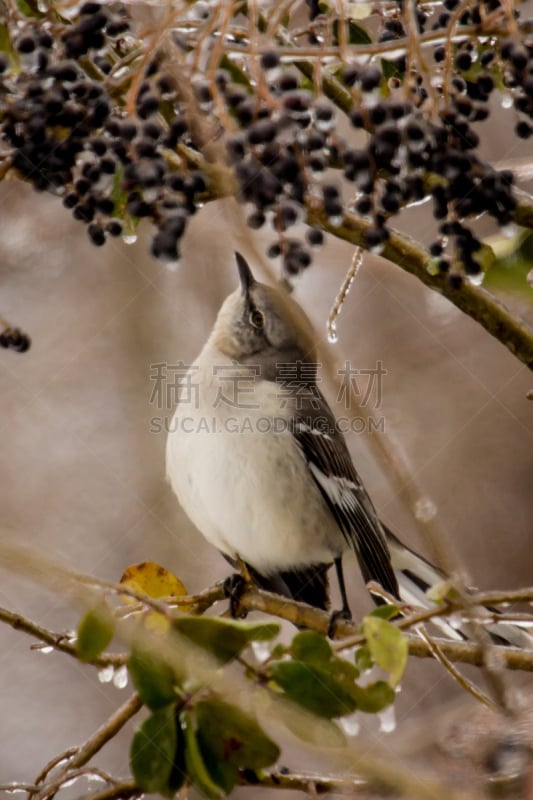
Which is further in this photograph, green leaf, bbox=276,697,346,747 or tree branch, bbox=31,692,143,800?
tree branch, bbox=31,692,143,800

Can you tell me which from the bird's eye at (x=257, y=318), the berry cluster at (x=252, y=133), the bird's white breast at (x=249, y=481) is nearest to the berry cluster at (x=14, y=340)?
the berry cluster at (x=252, y=133)

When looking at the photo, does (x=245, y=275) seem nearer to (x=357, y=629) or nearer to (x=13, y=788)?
(x=357, y=629)

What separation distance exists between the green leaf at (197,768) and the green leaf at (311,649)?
0.18 meters

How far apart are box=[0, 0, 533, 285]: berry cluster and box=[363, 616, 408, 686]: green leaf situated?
1.64 ft

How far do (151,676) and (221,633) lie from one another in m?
0.11

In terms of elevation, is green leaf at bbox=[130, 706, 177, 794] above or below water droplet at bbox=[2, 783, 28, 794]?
above

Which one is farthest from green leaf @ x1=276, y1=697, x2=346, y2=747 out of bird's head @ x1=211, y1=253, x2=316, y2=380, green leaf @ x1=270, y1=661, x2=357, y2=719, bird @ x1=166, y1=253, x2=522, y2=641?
bird's head @ x1=211, y1=253, x2=316, y2=380

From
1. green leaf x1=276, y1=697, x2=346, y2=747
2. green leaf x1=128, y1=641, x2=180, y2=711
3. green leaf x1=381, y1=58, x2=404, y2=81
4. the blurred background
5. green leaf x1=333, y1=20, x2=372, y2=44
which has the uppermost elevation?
green leaf x1=333, y1=20, x2=372, y2=44

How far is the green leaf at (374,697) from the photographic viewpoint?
4.60ft

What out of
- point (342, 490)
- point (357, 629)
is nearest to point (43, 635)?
point (357, 629)

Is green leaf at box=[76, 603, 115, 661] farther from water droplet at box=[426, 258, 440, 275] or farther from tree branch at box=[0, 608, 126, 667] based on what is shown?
water droplet at box=[426, 258, 440, 275]

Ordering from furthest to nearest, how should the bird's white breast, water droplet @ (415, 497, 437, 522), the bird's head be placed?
the bird's head, the bird's white breast, water droplet @ (415, 497, 437, 522)

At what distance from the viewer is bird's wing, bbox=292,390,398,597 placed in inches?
115

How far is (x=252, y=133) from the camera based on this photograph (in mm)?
1360
